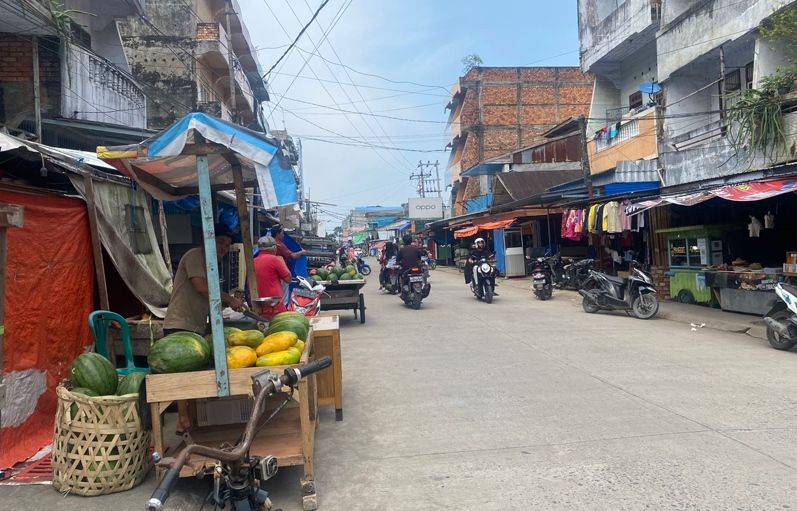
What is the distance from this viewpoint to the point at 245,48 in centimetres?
2545

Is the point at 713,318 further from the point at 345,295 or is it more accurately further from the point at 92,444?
the point at 92,444

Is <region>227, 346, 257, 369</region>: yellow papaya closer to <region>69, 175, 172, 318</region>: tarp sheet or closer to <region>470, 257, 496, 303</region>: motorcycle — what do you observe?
<region>69, 175, 172, 318</region>: tarp sheet

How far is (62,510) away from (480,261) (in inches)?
501

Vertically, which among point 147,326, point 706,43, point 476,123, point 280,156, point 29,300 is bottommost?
point 147,326

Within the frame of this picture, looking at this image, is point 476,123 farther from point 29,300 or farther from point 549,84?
point 29,300

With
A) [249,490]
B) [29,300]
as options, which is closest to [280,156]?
[249,490]

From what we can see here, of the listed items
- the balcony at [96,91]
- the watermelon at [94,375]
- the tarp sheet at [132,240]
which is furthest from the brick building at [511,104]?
the watermelon at [94,375]

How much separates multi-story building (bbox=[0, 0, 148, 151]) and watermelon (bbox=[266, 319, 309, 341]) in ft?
21.1

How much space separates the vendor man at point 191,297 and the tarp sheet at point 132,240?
176cm

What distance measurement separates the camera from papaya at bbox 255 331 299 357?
3.95 meters

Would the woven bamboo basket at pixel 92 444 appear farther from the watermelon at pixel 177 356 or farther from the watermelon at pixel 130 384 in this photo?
the watermelon at pixel 177 356

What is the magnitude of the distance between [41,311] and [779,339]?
9127 mm

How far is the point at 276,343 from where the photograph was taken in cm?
399

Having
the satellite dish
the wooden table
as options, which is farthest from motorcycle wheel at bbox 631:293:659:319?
the wooden table
